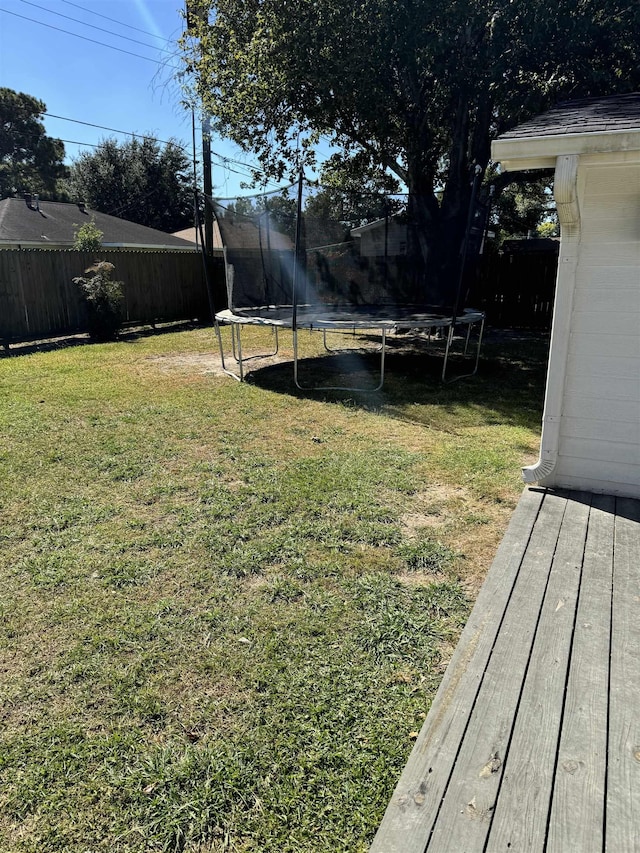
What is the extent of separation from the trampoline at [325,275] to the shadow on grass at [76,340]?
9.70 ft

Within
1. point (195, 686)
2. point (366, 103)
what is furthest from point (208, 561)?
point (366, 103)

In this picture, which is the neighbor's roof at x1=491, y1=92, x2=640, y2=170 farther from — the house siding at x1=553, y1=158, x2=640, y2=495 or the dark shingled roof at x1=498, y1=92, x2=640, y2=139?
the house siding at x1=553, y1=158, x2=640, y2=495

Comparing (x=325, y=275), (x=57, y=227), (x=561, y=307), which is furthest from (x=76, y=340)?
(x=561, y=307)

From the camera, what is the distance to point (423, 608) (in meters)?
2.13

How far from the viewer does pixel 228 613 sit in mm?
2125

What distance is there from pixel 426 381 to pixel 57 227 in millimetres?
12457

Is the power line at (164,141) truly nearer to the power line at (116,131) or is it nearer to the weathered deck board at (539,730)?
the power line at (116,131)

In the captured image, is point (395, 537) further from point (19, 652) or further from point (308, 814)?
point (19, 652)

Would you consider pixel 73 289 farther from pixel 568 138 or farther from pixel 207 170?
pixel 568 138

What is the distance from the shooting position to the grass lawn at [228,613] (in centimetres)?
138

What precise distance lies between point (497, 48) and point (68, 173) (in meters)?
28.1

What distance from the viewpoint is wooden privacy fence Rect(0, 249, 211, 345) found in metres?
8.97

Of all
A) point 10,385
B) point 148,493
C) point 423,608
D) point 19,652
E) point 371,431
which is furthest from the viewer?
point 10,385

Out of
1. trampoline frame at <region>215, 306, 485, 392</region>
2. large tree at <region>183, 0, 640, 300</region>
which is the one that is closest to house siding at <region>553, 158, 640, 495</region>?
trampoline frame at <region>215, 306, 485, 392</region>
